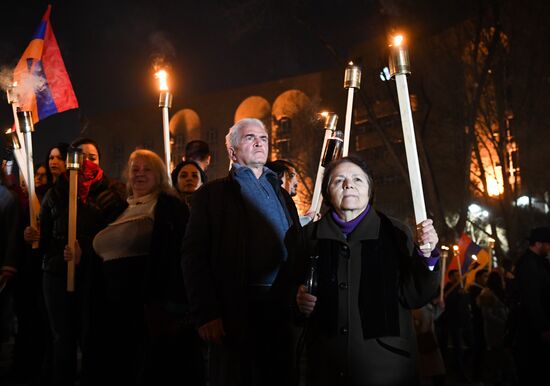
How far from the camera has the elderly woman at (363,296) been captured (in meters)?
2.83

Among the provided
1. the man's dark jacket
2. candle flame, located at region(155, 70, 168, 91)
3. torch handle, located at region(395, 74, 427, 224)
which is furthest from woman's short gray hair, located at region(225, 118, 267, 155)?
candle flame, located at region(155, 70, 168, 91)

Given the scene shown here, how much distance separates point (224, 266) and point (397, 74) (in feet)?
5.14

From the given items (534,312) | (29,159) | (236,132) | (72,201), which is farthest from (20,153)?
(534,312)

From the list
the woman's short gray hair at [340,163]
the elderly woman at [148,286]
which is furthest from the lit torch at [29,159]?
the woman's short gray hair at [340,163]

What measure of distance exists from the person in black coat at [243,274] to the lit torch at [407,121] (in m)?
1.12

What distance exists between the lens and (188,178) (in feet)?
18.6

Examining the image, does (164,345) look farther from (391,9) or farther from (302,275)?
(391,9)

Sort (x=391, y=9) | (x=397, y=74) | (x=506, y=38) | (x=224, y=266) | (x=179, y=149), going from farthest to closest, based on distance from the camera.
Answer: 1. (x=179, y=149)
2. (x=506, y=38)
3. (x=391, y=9)
4. (x=224, y=266)
5. (x=397, y=74)

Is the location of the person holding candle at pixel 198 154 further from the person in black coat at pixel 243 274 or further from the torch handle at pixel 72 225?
the person in black coat at pixel 243 274

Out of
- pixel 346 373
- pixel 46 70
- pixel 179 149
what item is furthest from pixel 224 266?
pixel 179 149

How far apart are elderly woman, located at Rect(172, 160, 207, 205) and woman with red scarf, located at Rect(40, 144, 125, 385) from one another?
25.0 inches

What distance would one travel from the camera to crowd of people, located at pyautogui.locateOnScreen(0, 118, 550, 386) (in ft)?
9.52

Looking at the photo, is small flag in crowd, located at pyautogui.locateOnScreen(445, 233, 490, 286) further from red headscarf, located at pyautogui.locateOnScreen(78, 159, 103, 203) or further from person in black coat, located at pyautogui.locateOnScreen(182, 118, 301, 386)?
person in black coat, located at pyautogui.locateOnScreen(182, 118, 301, 386)

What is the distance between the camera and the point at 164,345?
4227 millimetres
